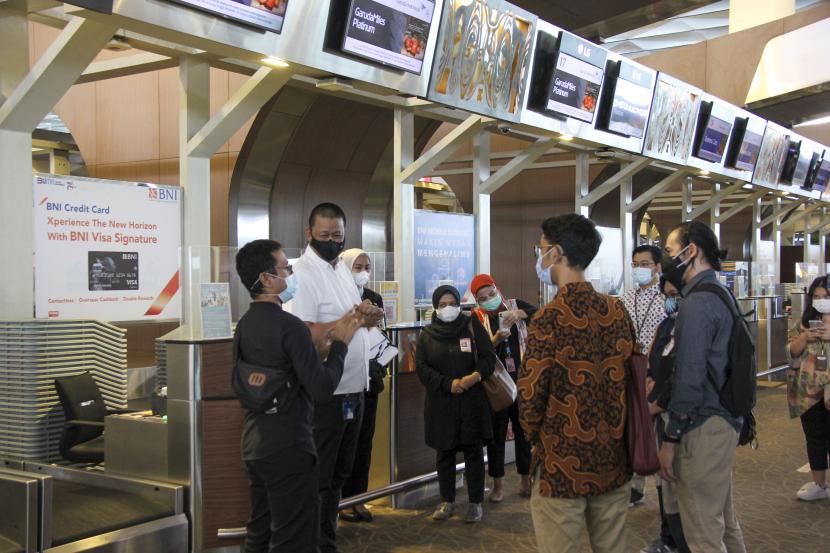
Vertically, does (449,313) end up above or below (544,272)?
below

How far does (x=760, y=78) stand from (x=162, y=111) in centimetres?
1008

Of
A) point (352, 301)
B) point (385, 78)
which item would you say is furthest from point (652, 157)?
point (352, 301)

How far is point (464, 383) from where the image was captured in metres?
5.03

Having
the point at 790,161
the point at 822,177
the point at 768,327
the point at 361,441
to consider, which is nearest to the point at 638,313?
the point at 361,441

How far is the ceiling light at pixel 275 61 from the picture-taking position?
15.8ft

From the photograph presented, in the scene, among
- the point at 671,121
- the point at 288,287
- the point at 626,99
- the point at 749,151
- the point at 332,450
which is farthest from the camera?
the point at 749,151

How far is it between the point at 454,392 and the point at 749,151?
29.4 feet

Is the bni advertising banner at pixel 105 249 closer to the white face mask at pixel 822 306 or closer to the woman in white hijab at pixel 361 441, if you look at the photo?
the woman in white hijab at pixel 361 441

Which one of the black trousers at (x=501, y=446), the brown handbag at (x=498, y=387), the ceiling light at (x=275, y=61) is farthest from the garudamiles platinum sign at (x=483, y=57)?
the black trousers at (x=501, y=446)

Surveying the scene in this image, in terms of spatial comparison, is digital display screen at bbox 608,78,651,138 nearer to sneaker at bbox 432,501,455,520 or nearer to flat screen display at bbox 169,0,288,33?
flat screen display at bbox 169,0,288,33

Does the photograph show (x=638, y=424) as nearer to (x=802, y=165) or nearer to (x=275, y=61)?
(x=275, y=61)

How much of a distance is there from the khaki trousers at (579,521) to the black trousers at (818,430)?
3495mm

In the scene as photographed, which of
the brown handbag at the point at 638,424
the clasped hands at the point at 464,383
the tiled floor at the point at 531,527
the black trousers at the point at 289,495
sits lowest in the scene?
the tiled floor at the point at 531,527

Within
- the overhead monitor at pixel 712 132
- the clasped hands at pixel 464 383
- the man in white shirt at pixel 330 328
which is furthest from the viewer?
the overhead monitor at pixel 712 132
